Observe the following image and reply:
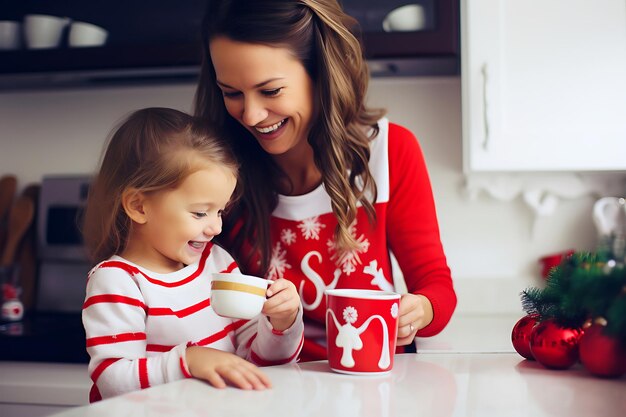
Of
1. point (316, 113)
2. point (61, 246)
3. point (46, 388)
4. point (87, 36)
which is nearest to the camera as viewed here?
point (316, 113)

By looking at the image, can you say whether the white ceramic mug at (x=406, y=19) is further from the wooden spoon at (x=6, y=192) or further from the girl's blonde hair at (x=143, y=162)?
the wooden spoon at (x=6, y=192)

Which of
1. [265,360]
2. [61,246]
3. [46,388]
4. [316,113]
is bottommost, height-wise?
[46,388]

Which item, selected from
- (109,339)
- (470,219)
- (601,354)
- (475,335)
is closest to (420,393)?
(601,354)

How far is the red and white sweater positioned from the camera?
38.3 inches

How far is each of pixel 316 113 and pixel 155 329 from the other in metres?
0.54

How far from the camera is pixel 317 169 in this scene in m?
1.51

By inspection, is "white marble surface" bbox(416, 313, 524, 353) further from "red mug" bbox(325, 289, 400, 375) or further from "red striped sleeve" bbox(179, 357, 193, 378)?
"red striped sleeve" bbox(179, 357, 193, 378)

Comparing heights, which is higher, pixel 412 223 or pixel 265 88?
pixel 265 88

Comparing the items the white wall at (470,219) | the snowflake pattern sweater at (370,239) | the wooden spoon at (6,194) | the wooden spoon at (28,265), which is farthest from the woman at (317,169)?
the wooden spoon at (6,194)

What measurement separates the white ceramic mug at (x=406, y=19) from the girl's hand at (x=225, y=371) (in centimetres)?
122

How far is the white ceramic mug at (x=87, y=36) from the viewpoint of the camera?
2.01 meters

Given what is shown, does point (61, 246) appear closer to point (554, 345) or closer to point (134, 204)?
point (134, 204)

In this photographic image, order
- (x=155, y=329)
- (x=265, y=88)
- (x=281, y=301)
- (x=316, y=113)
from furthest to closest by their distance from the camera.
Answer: (x=316, y=113)
(x=265, y=88)
(x=155, y=329)
(x=281, y=301)

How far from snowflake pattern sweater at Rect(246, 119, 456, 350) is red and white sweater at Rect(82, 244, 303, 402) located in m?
0.24
